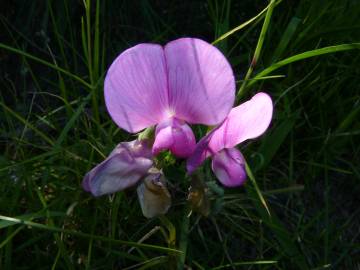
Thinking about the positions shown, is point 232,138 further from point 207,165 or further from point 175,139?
point 207,165

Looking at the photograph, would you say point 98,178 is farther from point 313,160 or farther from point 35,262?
point 313,160

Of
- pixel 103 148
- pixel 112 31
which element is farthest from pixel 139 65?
Result: pixel 112 31

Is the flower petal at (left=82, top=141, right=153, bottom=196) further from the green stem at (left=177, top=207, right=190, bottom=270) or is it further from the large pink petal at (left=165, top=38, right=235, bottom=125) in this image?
the green stem at (left=177, top=207, right=190, bottom=270)

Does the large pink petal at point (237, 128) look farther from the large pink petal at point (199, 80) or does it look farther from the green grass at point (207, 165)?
the green grass at point (207, 165)

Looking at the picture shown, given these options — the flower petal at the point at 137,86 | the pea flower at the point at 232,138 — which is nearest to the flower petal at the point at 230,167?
the pea flower at the point at 232,138

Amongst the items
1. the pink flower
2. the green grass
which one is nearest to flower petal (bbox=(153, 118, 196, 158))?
the pink flower

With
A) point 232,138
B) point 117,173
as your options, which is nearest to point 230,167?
point 232,138

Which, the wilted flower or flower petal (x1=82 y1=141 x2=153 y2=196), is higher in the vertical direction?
flower petal (x1=82 y1=141 x2=153 y2=196)
